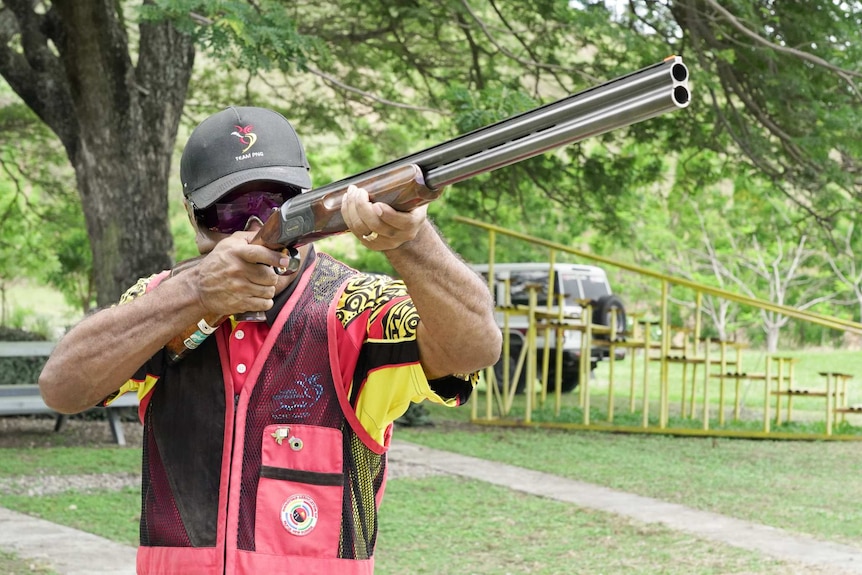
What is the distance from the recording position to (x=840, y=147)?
10430mm

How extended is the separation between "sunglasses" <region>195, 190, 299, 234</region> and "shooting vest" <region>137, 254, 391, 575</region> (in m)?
0.21

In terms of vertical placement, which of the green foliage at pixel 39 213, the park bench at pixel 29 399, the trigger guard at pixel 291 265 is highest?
the green foliage at pixel 39 213

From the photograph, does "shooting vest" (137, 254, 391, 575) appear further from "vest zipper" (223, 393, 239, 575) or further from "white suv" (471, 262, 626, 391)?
"white suv" (471, 262, 626, 391)

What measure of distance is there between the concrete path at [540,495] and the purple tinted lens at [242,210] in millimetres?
4179

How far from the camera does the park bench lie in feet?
37.2

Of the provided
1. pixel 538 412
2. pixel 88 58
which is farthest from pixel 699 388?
pixel 88 58

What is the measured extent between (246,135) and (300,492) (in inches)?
32.5

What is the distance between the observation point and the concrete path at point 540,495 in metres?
6.72

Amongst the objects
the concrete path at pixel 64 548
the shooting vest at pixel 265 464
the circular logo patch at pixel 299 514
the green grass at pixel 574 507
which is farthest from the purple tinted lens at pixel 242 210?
the green grass at pixel 574 507

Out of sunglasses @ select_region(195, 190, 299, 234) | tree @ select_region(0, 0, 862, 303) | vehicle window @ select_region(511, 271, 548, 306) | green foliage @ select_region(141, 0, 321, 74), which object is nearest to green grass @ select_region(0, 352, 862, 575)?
tree @ select_region(0, 0, 862, 303)

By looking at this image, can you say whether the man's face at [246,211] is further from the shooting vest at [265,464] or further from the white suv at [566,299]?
the white suv at [566,299]

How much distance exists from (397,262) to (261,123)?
0.61 meters

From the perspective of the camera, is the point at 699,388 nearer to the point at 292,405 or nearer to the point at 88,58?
the point at 88,58

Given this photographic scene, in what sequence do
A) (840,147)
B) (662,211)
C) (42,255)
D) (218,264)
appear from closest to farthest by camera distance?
(218,264) → (840,147) → (42,255) → (662,211)
